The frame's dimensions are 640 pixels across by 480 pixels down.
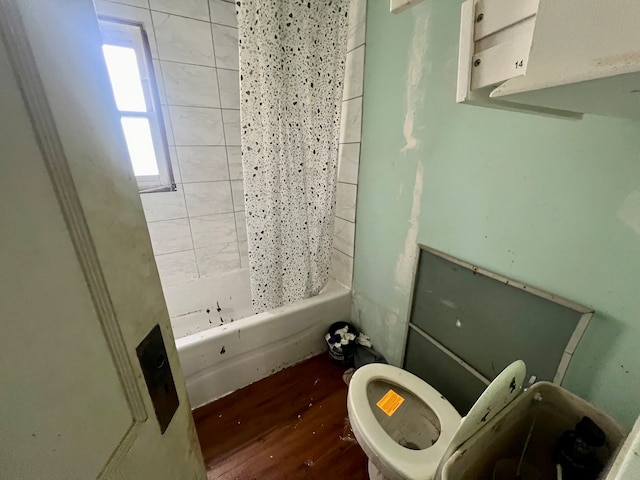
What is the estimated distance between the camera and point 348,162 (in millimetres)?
1496

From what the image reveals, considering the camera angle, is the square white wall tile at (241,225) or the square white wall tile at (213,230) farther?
the square white wall tile at (241,225)

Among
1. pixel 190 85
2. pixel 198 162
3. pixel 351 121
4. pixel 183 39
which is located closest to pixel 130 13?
pixel 183 39

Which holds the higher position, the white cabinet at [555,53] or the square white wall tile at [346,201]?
the white cabinet at [555,53]

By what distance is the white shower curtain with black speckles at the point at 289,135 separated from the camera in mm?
1168

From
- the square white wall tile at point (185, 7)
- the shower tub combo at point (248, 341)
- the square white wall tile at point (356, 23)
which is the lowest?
the shower tub combo at point (248, 341)

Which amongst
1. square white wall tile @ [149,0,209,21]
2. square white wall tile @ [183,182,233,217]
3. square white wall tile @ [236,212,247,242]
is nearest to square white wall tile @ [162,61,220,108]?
square white wall tile @ [149,0,209,21]

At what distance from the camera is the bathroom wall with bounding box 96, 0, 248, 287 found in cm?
148

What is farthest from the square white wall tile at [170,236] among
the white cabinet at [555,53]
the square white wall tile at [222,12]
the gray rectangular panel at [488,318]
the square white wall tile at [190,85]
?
the white cabinet at [555,53]

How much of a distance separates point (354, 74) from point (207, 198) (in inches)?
47.9

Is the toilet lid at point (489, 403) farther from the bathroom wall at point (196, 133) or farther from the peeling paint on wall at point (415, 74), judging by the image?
the bathroom wall at point (196, 133)

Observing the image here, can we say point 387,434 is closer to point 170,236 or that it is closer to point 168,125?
point 170,236

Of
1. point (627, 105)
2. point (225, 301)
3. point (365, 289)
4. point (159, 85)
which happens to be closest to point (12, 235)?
point (627, 105)

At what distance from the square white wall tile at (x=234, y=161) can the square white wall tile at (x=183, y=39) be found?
508mm

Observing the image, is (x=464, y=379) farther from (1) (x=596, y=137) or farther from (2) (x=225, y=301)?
(2) (x=225, y=301)
